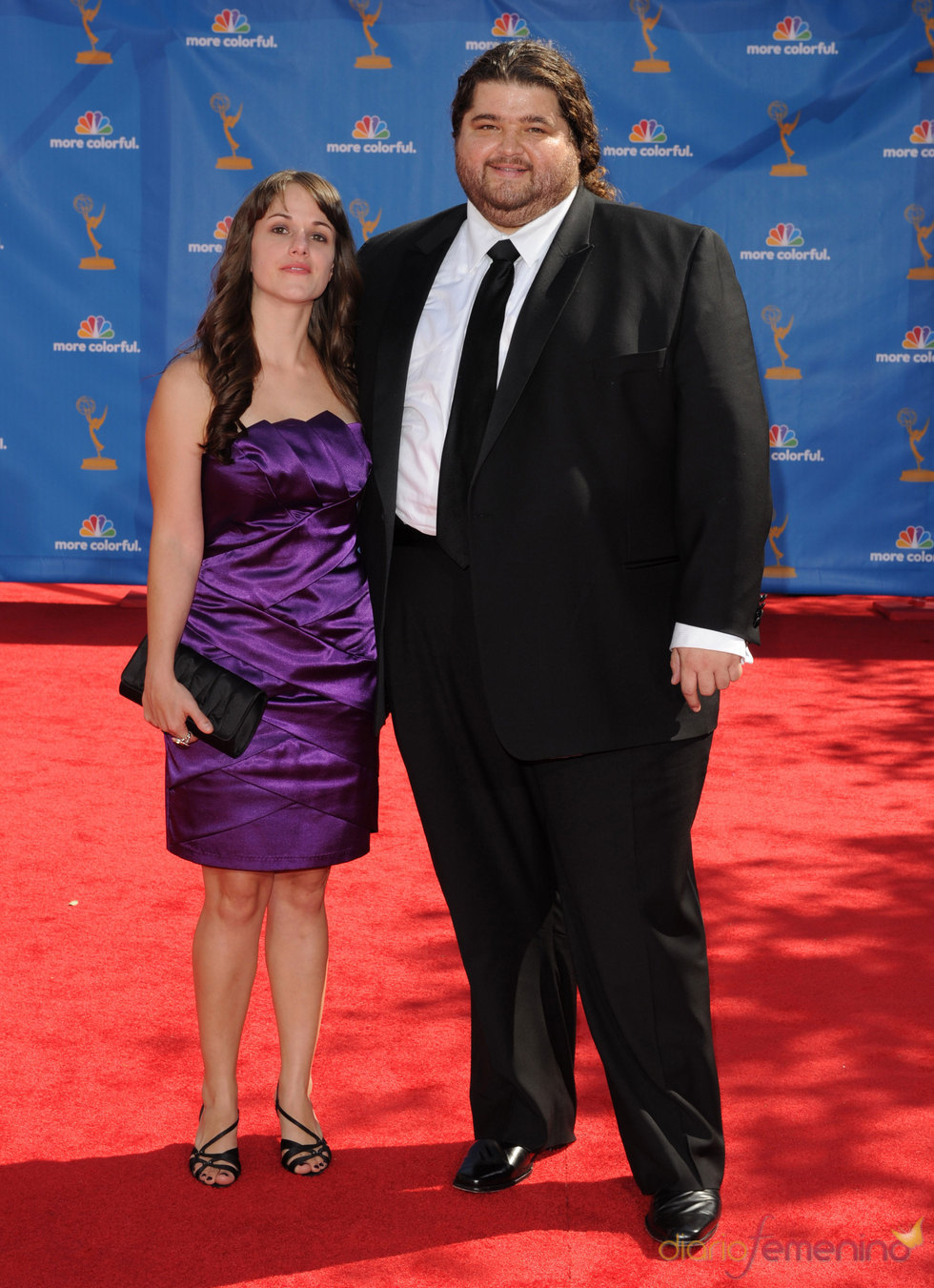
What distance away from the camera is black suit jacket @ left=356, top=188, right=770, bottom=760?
1995mm

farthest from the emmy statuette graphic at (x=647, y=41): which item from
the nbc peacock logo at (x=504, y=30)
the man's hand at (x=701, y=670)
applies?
the man's hand at (x=701, y=670)

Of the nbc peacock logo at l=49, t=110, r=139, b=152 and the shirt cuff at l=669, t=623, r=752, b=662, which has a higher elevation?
the nbc peacock logo at l=49, t=110, r=139, b=152

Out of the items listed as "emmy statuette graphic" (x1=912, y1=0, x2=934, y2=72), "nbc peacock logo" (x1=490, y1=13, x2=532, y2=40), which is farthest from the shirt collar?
Answer: "emmy statuette graphic" (x1=912, y1=0, x2=934, y2=72)

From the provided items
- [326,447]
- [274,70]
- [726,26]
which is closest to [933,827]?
[326,447]

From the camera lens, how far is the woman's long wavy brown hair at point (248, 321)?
2191 mm

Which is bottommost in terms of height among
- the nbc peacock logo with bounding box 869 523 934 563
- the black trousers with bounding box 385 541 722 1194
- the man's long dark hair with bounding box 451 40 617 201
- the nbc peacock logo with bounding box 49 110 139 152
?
the black trousers with bounding box 385 541 722 1194

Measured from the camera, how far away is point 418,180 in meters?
6.83

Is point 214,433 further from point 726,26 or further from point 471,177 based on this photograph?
point 726,26

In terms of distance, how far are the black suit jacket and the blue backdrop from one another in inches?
199

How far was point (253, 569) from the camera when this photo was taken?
2232mm

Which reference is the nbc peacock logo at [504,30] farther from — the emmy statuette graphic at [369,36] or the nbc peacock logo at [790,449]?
the nbc peacock logo at [790,449]

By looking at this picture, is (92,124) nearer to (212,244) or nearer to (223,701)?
(212,244)

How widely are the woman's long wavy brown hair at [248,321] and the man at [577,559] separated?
0.10 meters

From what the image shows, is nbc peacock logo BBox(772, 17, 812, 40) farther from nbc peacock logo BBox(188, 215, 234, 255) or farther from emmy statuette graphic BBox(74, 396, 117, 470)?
emmy statuette graphic BBox(74, 396, 117, 470)
